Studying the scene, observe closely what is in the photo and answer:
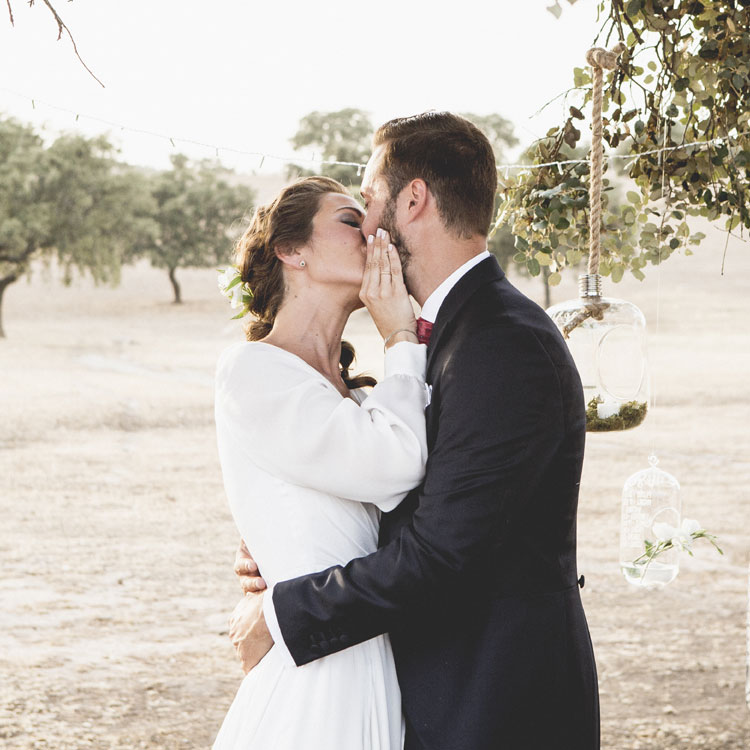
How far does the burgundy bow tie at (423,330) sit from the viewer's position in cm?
200

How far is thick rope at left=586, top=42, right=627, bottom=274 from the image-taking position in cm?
221

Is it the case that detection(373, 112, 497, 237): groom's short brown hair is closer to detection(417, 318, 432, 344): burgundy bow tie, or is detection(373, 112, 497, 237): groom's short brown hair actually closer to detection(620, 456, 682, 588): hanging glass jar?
detection(417, 318, 432, 344): burgundy bow tie

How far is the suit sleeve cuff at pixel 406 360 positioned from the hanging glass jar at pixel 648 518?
4.70 feet

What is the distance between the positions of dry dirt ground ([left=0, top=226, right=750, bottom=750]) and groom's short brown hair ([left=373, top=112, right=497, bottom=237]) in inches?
139

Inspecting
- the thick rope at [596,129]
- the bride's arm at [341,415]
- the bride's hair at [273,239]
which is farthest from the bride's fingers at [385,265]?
the thick rope at [596,129]

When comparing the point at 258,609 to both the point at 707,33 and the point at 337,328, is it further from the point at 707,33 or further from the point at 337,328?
the point at 707,33

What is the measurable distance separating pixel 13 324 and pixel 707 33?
4002 centimetres

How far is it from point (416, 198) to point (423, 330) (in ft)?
0.87

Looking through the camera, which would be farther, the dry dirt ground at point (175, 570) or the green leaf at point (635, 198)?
the dry dirt ground at point (175, 570)

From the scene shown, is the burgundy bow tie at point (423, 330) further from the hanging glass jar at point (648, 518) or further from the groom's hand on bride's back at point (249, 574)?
the hanging glass jar at point (648, 518)

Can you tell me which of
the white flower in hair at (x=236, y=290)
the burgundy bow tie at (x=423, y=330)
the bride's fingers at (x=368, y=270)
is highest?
the bride's fingers at (x=368, y=270)

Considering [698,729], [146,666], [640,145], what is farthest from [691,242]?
[146,666]

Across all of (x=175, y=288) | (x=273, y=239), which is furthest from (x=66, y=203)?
(x=273, y=239)

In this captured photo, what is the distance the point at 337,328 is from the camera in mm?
2236
